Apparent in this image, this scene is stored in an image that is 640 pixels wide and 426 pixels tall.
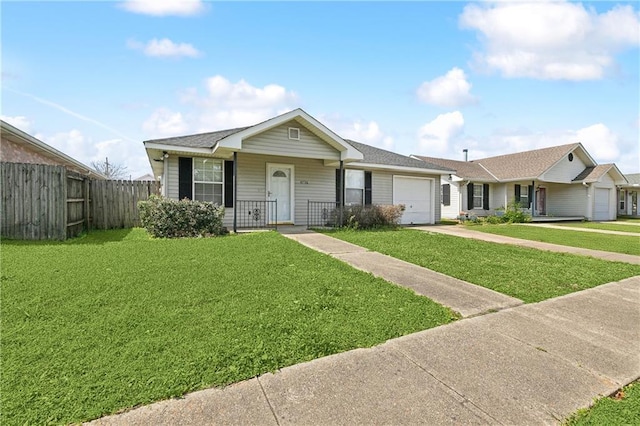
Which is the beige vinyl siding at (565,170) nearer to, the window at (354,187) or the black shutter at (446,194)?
the black shutter at (446,194)

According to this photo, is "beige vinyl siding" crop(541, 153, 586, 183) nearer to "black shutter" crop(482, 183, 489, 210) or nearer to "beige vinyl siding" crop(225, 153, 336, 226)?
"black shutter" crop(482, 183, 489, 210)

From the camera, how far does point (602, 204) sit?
22891 mm

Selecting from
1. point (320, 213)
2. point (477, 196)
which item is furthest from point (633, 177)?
point (320, 213)

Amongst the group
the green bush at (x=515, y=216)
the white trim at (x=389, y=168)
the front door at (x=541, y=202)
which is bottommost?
the green bush at (x=515, y=216)

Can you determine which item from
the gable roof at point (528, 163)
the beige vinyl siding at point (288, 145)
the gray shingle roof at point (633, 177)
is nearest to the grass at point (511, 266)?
the beige vinyl siding at point (288, 145)

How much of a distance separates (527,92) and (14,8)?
16.1m

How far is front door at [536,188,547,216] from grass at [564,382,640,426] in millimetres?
25291

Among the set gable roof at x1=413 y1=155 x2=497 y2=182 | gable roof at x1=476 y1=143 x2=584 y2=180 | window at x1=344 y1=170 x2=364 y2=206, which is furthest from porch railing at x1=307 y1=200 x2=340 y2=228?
gable roof at x1=476 y1=143 x2=584 y2=180

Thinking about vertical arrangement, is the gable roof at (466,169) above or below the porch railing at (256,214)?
above

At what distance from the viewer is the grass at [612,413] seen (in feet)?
6.10

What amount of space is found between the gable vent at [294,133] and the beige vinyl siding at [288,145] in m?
0.09

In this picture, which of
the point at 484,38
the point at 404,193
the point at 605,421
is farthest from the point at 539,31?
the point at 605,421

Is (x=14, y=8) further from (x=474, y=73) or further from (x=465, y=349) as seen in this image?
(x=474, y=73)

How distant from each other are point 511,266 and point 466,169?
1766 cm
